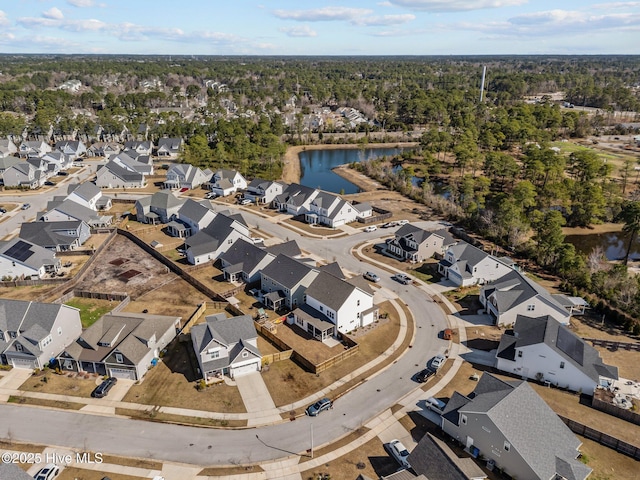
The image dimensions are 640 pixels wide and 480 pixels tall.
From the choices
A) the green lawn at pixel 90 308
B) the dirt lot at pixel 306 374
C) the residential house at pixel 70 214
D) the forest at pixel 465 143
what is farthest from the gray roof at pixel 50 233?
the forest at pixel 465 143

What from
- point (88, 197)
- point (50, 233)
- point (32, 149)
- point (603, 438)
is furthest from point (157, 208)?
point (603, 438)

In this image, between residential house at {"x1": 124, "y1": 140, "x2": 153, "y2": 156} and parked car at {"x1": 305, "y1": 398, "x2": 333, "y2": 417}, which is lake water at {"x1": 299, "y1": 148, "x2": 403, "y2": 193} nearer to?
residential house at {"x1": 124, "y1": 140, "x2": 153, "y2": 156}

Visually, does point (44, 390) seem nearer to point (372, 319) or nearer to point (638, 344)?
point (372, 319)

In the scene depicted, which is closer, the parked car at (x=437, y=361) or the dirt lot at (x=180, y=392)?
the dirt lot at (x=180, y=392)

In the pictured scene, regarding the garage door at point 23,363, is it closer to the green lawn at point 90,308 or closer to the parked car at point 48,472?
the green lawn at point 90,308

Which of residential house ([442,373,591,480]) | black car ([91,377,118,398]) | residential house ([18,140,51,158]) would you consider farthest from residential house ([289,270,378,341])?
residential house ([18,140,51,158])

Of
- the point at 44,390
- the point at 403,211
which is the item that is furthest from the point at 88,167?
the point at 44,390
